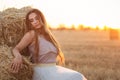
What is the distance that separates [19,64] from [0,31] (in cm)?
65

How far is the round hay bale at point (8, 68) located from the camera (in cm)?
605

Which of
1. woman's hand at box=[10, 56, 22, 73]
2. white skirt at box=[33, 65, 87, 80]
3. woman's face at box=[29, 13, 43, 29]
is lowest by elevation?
white skirt at box=[33, 65, 87, 80]

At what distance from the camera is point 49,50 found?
6.33 meters

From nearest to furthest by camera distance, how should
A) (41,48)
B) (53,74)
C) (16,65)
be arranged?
(16,65), (53,74), (41,48)

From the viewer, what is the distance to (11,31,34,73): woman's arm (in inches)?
238

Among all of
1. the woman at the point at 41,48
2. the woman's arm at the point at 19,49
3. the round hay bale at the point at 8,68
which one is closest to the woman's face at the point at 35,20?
the woman at the point at 41,48

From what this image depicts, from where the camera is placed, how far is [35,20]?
632 centimetres

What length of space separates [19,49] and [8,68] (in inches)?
12.5

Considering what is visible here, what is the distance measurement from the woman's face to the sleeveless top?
0.52ft

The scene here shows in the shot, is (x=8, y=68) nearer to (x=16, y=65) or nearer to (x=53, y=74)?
(x=16, y=65)

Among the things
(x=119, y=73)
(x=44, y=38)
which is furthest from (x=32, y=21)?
(x=119, y=73)

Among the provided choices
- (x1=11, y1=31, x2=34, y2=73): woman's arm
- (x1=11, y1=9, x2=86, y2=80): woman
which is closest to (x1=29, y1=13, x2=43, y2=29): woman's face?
(x1=11, y1=9, x2=86, y2=80): woman

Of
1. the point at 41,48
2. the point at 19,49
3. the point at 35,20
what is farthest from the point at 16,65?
the point at 35,20

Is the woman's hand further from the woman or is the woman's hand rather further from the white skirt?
the white skirt
